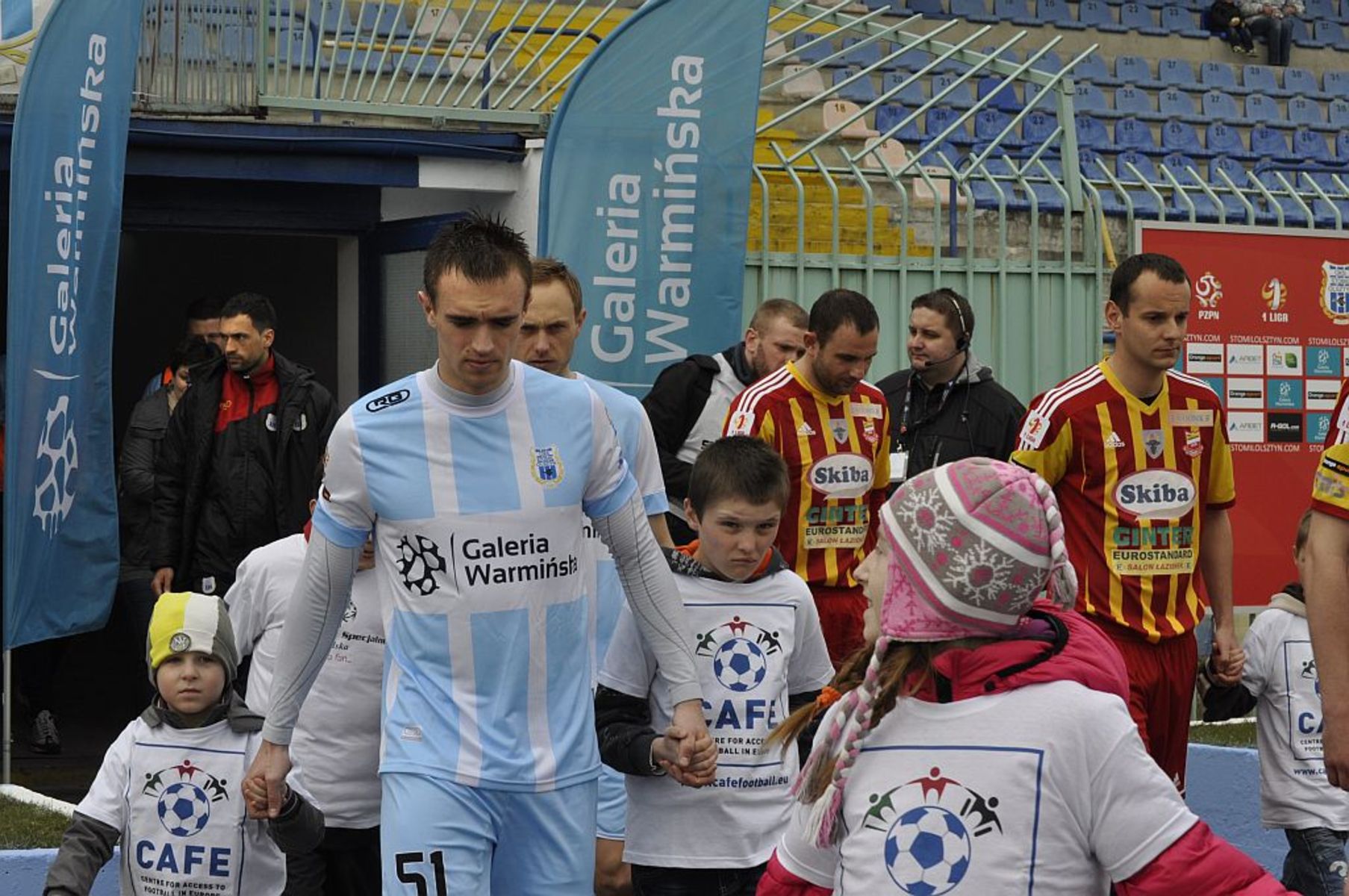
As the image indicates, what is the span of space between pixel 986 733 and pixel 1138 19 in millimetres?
17712

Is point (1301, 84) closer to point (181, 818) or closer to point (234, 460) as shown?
point (234, 460)

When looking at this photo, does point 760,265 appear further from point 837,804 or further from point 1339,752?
point 837,804

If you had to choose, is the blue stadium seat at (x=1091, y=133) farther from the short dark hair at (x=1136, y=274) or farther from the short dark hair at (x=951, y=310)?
the short dark hair at (x=1136, y=274)

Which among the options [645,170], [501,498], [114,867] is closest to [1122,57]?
[645,170]

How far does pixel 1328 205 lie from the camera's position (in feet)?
40.1

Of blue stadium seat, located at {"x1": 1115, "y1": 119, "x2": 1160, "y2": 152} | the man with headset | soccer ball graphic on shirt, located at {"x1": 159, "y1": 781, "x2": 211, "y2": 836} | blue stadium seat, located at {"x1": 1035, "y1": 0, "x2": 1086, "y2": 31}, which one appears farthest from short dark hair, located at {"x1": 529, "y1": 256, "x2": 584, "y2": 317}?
blue stadium seat, located at {"x1": 1035, "y1": 0, "x2": 1086, "y2": 31}

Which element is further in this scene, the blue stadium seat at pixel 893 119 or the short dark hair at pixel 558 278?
the blue stadium seat at pixel 893 119

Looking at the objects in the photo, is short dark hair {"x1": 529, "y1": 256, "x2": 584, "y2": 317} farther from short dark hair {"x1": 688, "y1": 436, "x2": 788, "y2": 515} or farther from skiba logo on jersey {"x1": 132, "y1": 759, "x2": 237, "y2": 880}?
skiba logo on jersey {"x1": 132, "y1": 759, "x2": 237, "y2": 880}

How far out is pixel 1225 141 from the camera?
56.5 feet

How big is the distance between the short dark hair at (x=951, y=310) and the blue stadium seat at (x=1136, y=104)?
31.0ft

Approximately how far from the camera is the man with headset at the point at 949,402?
7.80m

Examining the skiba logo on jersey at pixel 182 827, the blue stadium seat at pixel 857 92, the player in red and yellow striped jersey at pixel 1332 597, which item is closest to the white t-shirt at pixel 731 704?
the skiba logo on jersey at pixel 182 827

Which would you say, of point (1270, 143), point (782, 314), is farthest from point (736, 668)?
point (1270, 143)

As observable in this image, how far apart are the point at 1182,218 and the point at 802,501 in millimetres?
5945
